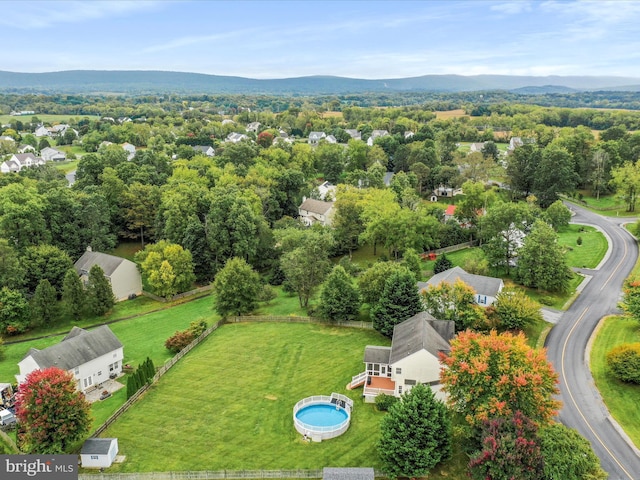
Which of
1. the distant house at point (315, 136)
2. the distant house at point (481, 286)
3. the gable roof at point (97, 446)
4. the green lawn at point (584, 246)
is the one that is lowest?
the gable roof at point (97, 446)

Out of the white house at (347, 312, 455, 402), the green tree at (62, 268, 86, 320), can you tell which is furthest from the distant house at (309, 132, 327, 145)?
the white house at (347, 312, 455, 402)

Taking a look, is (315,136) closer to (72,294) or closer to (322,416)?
(72,294)

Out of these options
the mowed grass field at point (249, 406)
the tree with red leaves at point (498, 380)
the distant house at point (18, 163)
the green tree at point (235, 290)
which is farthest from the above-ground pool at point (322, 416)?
the distant house at point (18, 163)

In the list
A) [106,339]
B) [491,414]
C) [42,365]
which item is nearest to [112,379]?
[106,339]

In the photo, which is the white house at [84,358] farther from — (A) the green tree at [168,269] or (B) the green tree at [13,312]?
(A) the green tree at [168,269]

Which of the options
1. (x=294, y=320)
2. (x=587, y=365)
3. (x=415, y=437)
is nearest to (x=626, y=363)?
(x=587, y=365)

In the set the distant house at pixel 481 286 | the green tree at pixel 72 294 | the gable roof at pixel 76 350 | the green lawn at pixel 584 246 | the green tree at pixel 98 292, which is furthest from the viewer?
the green lawn at pixel 584 246

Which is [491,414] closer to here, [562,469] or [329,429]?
[562,469]
